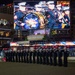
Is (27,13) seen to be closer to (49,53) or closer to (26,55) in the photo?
(26,55)

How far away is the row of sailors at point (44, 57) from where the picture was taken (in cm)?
2053

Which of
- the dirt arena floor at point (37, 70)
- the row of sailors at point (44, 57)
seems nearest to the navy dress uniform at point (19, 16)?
the row of sailors at point (44, 57)

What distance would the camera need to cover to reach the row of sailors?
20.5 m

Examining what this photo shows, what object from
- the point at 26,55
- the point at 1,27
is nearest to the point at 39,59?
the point at 26,55

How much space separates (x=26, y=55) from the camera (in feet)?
96.2

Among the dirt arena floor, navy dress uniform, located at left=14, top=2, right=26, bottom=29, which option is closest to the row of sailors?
the dirt arena floor

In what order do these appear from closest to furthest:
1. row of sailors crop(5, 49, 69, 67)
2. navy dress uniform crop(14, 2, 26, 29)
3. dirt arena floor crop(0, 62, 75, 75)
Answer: dirt arena floor crop(0, 62, 75, 75) < row of sailors crop(5, 49, 69, 67) < navy dress uniform crop(14, 2, 26, 29)

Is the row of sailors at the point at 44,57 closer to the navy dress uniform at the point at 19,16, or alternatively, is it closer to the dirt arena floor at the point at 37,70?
the dirt arena floor at the point at 37,70

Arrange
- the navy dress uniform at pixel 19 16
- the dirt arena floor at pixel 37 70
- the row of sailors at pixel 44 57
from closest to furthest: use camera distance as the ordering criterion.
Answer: the dirt arena floor at pixel 37 70 → the row of sailors at pixel 44 57 → the navy dress uniform at pixel 19 16

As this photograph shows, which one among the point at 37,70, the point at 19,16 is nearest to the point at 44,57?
the point at 37,70

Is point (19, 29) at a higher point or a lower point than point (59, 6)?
lower

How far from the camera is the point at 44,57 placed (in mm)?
24578

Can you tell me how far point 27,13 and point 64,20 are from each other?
1149 centimetres

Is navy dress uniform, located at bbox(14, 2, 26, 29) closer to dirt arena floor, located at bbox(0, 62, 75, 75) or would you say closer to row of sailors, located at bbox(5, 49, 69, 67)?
row of sailors, located at bbox(5, 49, 69, 67)
